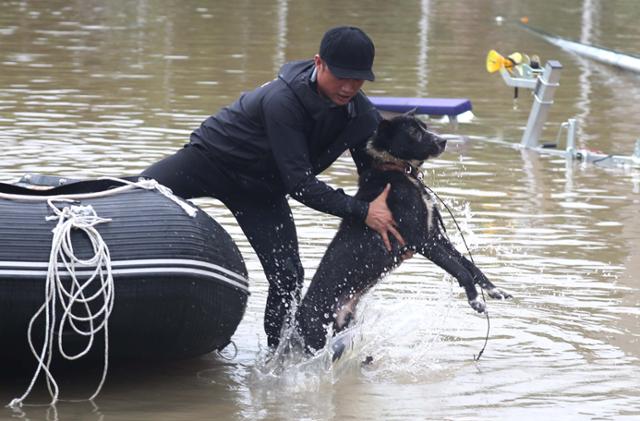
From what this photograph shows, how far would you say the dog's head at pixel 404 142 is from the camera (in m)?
6.29

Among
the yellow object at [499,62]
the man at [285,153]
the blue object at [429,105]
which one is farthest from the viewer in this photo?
the yellow object at [499,62]

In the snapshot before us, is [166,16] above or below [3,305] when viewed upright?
below

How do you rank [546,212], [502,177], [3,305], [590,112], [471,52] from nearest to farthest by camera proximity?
1. [3,305]
2. [546,212]
3. [502,177]
4. [590,112]
5. [471,52]

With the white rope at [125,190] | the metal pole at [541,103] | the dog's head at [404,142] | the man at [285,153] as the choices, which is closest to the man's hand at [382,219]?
the man at [285,153]

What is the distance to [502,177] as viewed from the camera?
1188 cm

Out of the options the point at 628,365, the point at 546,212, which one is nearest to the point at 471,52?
the point at 546,212

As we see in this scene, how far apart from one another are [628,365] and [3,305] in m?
2.96

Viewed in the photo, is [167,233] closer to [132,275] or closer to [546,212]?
[132,275]

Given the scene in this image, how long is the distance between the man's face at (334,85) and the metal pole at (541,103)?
23.0ft

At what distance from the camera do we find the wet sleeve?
6.16 metres

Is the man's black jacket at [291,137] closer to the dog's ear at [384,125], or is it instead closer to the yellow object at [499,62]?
the dog's ear at [384,125]

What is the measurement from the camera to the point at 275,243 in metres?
6.68

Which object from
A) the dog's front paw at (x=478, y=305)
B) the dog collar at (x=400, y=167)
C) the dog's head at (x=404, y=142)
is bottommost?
the dog's front paw at (x=478, y=305)

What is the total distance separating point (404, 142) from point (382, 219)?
0.36 meters
